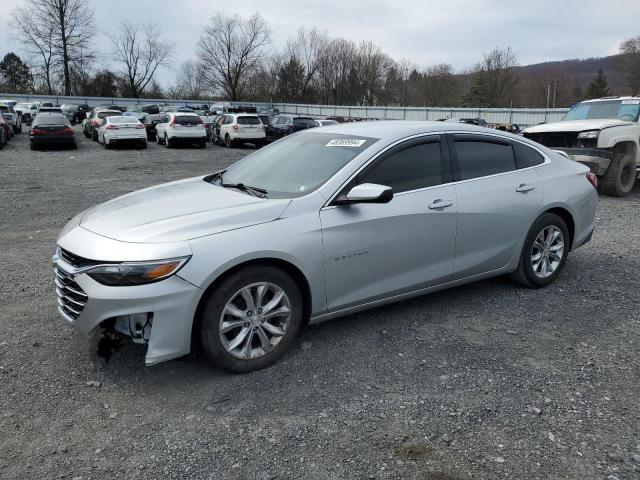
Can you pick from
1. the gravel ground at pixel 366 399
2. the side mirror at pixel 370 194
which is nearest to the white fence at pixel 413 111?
the gravel ground at pixel 366 399

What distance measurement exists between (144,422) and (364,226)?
1941mm

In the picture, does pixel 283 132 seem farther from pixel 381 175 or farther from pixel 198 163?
pixel 381 175

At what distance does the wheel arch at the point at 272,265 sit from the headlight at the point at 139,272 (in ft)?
0.85

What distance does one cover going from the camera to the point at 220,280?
3277mm

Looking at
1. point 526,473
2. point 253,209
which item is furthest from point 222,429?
point 526,473

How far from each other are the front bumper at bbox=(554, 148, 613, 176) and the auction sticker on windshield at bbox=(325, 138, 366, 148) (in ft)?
27.2

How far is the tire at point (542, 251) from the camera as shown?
4.93 m

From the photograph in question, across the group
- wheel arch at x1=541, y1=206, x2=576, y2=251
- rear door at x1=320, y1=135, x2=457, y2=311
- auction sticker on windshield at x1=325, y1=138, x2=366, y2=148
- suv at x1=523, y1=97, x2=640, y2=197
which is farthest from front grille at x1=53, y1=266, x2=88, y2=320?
suv at x1=523, y1=97, x2=640, y2=197

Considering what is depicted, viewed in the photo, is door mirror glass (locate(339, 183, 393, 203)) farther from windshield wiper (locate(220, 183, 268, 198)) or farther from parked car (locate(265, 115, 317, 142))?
parked car (locate(265, 115, 317, 142))

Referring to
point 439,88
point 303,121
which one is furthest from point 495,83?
point 303,121

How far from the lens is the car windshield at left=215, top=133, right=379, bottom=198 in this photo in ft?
12.9

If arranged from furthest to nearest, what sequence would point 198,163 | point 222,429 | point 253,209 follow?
point 198,163 → point 253,209 → point 222,429

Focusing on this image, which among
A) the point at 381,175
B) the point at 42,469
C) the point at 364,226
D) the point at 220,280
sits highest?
the point at 381,175

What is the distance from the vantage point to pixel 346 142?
4230mm
